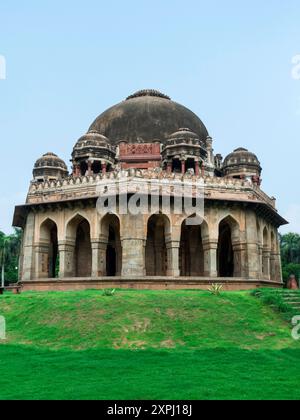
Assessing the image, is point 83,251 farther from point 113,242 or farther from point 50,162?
point 50,162

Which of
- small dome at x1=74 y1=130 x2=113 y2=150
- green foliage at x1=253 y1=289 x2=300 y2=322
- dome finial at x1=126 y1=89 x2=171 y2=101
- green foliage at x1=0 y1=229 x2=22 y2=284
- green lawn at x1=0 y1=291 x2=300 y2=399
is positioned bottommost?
green lawn at x1=0 y1=291 x2=300 y2=399

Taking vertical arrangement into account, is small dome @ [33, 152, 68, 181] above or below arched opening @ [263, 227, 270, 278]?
above

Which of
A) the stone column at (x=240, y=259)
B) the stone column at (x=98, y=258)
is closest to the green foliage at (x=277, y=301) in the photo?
the stone column at (x=240, y=259)

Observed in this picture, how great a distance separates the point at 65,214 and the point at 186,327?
36.1ft

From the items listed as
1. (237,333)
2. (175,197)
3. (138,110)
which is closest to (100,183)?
(175,197)

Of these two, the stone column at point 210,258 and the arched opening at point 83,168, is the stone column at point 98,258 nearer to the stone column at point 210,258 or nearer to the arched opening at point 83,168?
the stone column at point 210,258

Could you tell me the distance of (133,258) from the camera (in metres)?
19.2

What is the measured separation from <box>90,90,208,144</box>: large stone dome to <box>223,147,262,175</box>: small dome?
2.64m

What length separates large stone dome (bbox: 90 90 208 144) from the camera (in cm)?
2684

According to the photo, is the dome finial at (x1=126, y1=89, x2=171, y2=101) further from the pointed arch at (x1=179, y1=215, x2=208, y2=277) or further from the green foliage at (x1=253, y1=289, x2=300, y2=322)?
the green foliage at (x1=253, y1=289, x2=300, y2=322)

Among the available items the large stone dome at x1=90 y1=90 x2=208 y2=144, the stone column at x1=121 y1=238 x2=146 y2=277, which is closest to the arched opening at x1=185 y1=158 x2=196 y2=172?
the large stone dome at x1=90 y1=90 x2=208 y2=144

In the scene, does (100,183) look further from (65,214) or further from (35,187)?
(35,187)

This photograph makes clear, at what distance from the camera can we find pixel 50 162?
26.5 m

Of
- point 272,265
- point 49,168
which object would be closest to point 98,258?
point 49,168
